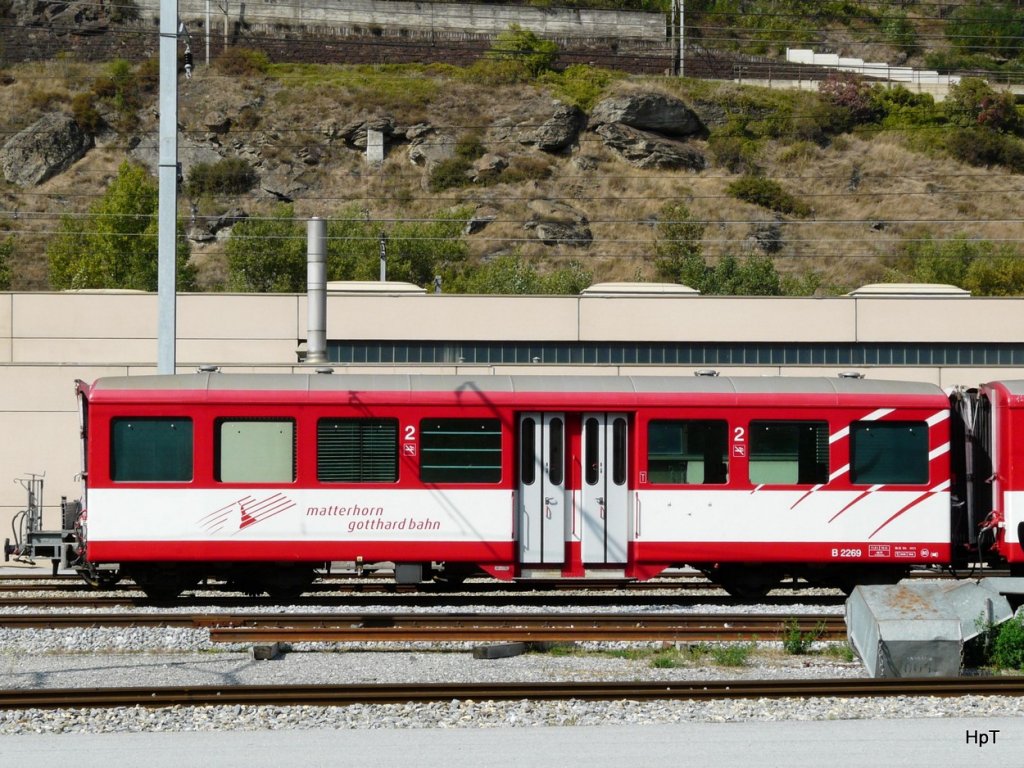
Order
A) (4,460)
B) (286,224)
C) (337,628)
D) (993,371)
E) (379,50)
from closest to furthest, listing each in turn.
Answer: (337,628), (4,460), (993,371), (286,224), (379,50)

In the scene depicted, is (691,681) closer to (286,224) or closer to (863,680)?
(863,680)

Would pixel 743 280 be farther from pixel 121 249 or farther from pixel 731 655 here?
pixel 731 655

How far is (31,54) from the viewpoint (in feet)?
366

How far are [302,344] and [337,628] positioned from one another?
21.1 m

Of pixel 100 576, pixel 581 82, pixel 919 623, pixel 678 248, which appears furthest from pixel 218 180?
pixel 919 623

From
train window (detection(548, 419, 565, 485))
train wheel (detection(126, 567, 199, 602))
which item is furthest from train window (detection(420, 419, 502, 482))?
train wheel (detection(126, 567, 199, 602))

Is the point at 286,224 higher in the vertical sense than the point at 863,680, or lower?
higher

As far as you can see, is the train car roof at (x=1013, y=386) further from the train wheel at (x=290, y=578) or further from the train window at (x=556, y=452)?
the train wheel at (x=290, y=578)

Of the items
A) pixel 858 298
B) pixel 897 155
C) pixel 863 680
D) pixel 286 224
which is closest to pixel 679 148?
pixel 897 155

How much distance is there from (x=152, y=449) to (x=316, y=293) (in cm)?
654

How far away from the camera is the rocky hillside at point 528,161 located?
8556 centimetres

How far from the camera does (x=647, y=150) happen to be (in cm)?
9606

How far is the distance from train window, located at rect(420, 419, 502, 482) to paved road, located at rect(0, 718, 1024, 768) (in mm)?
7491

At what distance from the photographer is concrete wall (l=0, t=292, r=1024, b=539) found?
1385 inches
